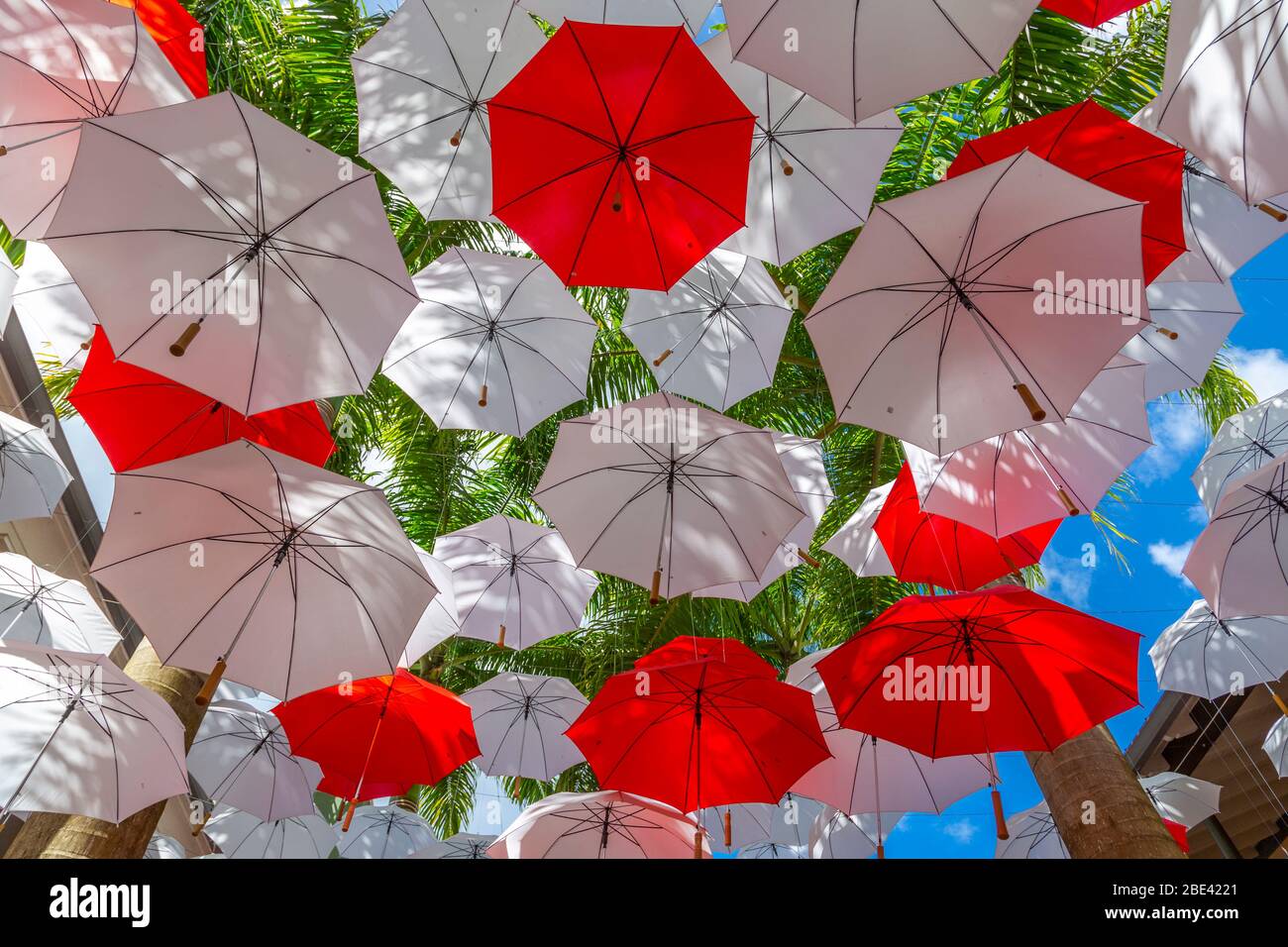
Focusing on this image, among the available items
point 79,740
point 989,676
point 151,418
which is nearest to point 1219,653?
point 989,676

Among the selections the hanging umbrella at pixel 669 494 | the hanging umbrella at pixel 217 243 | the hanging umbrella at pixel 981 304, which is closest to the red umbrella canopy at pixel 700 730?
the hanging umbrella at pixel 669 494

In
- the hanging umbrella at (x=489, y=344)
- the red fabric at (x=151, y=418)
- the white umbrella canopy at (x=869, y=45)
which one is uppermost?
the hanging umbrella at (x=489, y=344)

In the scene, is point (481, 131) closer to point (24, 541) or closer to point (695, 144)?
point (695, 144)

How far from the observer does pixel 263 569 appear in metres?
5.99

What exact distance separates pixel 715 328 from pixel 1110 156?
3992mm

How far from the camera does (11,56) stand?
591 cm

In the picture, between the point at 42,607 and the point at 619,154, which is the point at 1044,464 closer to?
the point at 619,154

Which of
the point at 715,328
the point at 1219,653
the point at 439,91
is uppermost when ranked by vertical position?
the point at 439,91

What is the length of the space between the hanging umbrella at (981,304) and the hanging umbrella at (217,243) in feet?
10.6

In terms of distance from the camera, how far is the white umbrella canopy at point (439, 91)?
7773mm

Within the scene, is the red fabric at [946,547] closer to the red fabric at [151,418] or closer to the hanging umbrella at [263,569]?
the hanging umbrella at [263,569]

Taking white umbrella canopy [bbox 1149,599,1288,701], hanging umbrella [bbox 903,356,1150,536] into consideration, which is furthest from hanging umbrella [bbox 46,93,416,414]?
white umbrella canopy [bbox 1149,599,1288,701]
